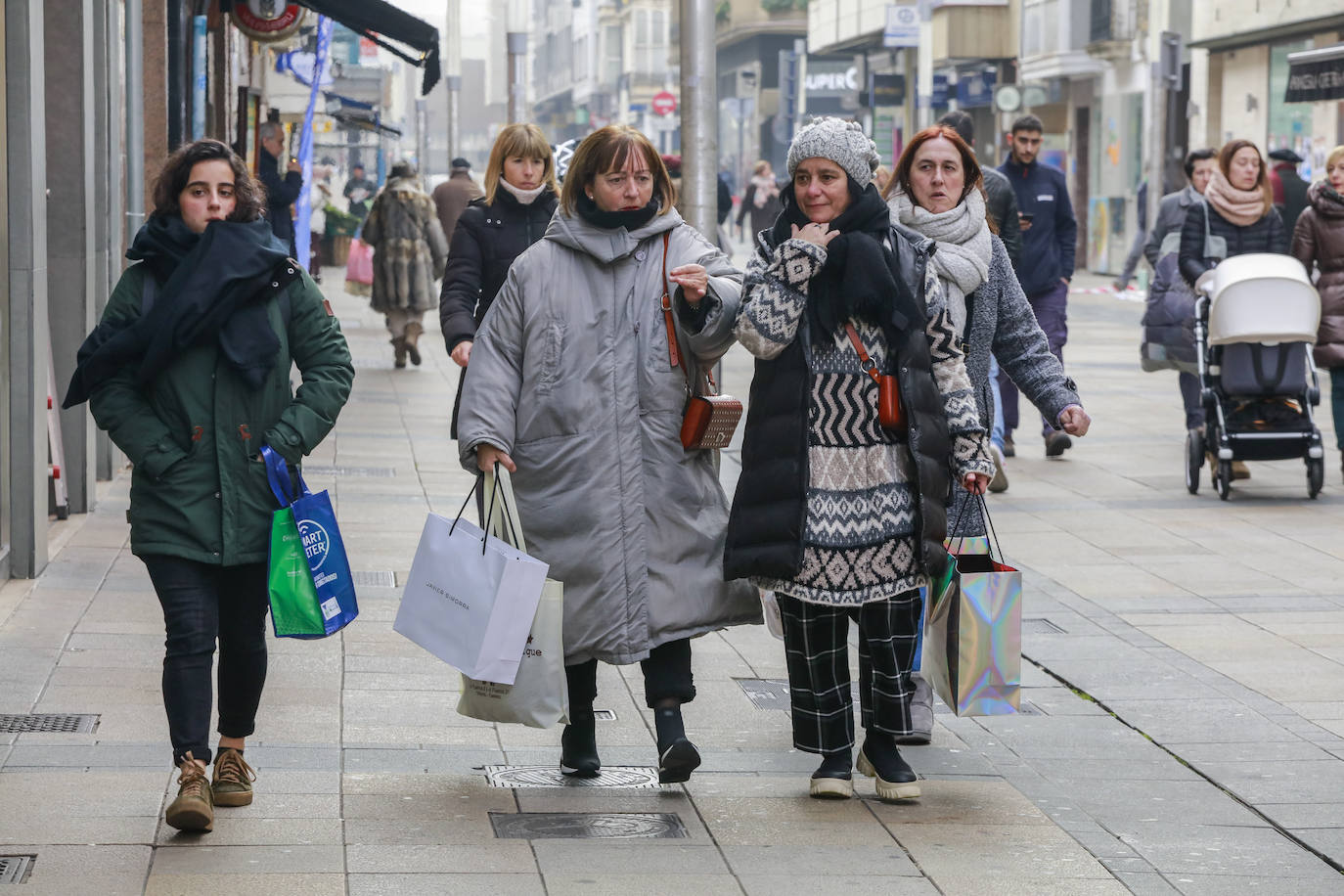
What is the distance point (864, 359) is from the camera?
17.9 feet

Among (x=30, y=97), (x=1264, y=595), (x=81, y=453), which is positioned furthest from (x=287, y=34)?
(x=1264, y=595)

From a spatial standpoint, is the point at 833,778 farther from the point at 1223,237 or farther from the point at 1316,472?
the point at 1223,237

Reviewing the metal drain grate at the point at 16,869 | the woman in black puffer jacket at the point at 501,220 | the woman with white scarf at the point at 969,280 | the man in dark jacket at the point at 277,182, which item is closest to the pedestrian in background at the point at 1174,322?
the woman in black puffer jacket at the point at 501,220

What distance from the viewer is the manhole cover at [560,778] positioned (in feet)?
18.7

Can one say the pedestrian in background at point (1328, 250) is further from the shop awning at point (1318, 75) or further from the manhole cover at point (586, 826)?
the shop awning at point (1318, 75)

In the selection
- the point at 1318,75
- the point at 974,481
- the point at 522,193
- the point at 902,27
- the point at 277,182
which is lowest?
the point at 974,481

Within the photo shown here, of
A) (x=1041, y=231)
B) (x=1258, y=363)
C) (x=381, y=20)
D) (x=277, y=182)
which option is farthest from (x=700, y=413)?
(x=277, y=182)

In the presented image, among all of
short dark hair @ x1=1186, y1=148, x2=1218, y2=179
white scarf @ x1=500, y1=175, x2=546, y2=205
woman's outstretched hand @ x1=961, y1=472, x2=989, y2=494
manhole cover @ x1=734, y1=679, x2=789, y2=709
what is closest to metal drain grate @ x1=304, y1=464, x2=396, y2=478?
white scarf @ x1=500, y1=175, x2=546, y2=205

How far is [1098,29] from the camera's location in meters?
37.3

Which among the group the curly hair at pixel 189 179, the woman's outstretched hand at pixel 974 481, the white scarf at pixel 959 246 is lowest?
the woman's outstretched hand at pixel 974 481

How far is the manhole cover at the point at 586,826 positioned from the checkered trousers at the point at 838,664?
49cm

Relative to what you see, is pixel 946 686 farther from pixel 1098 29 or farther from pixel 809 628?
pixel 1098 29

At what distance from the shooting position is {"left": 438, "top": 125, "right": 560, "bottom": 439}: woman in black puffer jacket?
8555 millimetres

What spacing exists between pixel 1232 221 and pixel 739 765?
663cm
